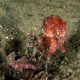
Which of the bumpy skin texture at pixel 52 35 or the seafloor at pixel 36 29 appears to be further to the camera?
the bumpy skin texture at pixel 52 35

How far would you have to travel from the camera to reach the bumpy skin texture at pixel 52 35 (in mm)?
5422

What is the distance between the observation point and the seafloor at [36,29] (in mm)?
5305

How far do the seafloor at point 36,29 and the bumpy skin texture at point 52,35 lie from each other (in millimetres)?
285

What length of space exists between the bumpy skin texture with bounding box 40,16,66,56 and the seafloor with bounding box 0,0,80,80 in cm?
29

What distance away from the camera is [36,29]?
6.62m

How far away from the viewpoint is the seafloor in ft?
17.4

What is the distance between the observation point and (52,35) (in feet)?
17.8

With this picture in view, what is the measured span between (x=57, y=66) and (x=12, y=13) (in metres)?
2.54

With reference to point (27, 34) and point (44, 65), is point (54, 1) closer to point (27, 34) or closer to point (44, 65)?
point (27, 34)

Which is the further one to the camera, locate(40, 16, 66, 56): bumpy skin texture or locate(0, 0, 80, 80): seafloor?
locate(40, 16, 66, 56): bumpy skin texture

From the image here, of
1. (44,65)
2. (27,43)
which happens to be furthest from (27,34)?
(44,65)

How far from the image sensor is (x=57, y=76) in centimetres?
510

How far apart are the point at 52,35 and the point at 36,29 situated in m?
1.26

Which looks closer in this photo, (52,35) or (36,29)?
(52,35)
